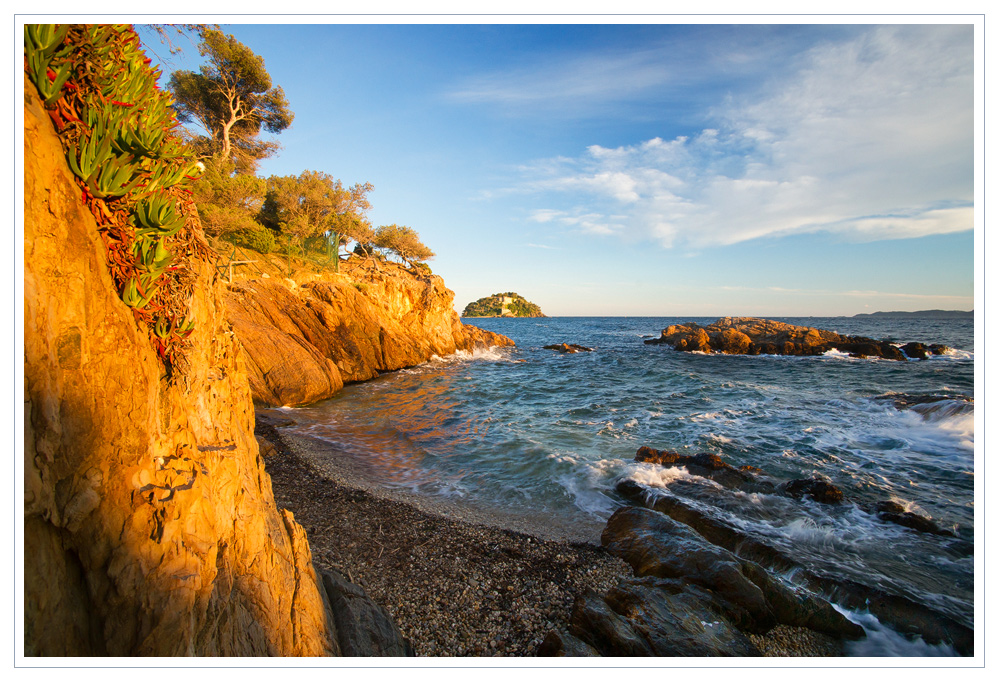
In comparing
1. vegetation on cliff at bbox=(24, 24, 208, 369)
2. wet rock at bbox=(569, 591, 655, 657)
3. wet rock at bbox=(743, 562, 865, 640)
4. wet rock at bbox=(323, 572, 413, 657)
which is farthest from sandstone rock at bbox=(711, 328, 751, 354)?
vegetation on cliff at bbox=(24, 24, 208, 369)

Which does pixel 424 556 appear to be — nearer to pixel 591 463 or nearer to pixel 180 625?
pixel 180 625

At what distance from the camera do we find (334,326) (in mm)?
21875

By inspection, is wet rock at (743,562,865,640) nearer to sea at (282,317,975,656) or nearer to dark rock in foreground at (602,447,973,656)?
dark rock in foreground at (602,447,973,656)

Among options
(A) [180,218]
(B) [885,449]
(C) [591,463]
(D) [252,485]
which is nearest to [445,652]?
(D) [252,485]

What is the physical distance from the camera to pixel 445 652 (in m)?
3.93

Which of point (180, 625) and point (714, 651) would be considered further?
point (714, 651)

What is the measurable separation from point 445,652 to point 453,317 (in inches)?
1265

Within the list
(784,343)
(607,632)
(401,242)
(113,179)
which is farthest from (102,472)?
(784,343)

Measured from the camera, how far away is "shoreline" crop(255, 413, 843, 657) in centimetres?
421

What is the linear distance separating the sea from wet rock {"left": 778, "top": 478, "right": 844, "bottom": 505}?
0.25 m

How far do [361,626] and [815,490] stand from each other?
9.20m

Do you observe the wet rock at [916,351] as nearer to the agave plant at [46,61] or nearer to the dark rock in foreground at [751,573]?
the dark rock in foreground at [751,573]

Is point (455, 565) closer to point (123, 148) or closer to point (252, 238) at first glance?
point (123, 148)

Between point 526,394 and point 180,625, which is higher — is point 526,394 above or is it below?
below
